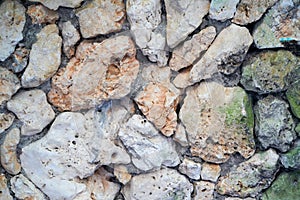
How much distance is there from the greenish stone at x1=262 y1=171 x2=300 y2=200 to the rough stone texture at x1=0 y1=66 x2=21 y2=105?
71cm

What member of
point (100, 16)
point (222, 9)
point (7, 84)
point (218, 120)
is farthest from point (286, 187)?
point (7, 84)

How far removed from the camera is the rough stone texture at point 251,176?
124cm

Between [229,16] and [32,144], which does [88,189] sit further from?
[229,16]

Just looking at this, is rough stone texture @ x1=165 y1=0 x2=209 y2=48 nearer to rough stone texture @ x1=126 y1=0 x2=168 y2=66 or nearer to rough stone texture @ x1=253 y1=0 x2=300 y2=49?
rough stone texture @ x1=126 y1=0 x2=168 y2=66

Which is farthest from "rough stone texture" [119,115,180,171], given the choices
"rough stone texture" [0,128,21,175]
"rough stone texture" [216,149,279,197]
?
"rough stone texture" [0,128,21,175]

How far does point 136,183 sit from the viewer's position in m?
1.26

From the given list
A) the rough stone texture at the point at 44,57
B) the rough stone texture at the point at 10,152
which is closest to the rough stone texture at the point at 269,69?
the rough stone texture at the point at 44,57

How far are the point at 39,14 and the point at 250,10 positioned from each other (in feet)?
1.63

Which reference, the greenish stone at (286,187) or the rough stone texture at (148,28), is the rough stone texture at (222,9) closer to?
the rough stone texture at (148,28)

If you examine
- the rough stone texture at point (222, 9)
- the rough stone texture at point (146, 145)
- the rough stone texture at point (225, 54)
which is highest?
the rough stone texture at point (222, 9)

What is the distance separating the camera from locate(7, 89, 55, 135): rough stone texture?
117 cm

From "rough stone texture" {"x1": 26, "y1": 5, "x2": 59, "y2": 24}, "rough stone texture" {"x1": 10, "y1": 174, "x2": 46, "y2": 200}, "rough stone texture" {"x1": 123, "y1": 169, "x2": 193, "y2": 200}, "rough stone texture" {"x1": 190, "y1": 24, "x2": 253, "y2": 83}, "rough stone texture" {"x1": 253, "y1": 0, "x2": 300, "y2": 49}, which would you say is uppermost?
"rough stone texture" {"x1": 26, "y1": 5, "x2": 59, "y2": 24}

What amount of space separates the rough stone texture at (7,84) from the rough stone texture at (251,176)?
23.0 inches

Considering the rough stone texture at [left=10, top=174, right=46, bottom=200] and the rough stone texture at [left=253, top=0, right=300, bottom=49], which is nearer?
the rough stone texture at [left=253, top=0, right=300, bottom=49]
